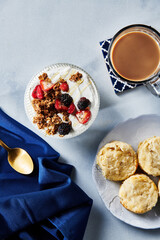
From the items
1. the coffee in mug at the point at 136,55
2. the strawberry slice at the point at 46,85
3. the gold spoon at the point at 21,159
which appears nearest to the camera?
the coffee in mug at the point at 136,55

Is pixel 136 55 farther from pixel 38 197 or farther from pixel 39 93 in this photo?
pixel 38 197

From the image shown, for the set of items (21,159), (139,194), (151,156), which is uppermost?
(21,159)

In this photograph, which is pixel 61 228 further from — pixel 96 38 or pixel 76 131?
pixel 96 38

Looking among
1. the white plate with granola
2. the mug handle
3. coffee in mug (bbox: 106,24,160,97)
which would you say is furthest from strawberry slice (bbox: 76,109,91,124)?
the mug handle

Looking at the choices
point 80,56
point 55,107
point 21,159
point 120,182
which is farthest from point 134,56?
point 21,159

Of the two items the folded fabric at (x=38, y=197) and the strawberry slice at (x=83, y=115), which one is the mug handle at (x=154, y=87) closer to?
the strawberry slice at (x=83, y=115)

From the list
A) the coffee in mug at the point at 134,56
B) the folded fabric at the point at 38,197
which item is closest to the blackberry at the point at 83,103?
the coffee in mug at the point at 134,56
